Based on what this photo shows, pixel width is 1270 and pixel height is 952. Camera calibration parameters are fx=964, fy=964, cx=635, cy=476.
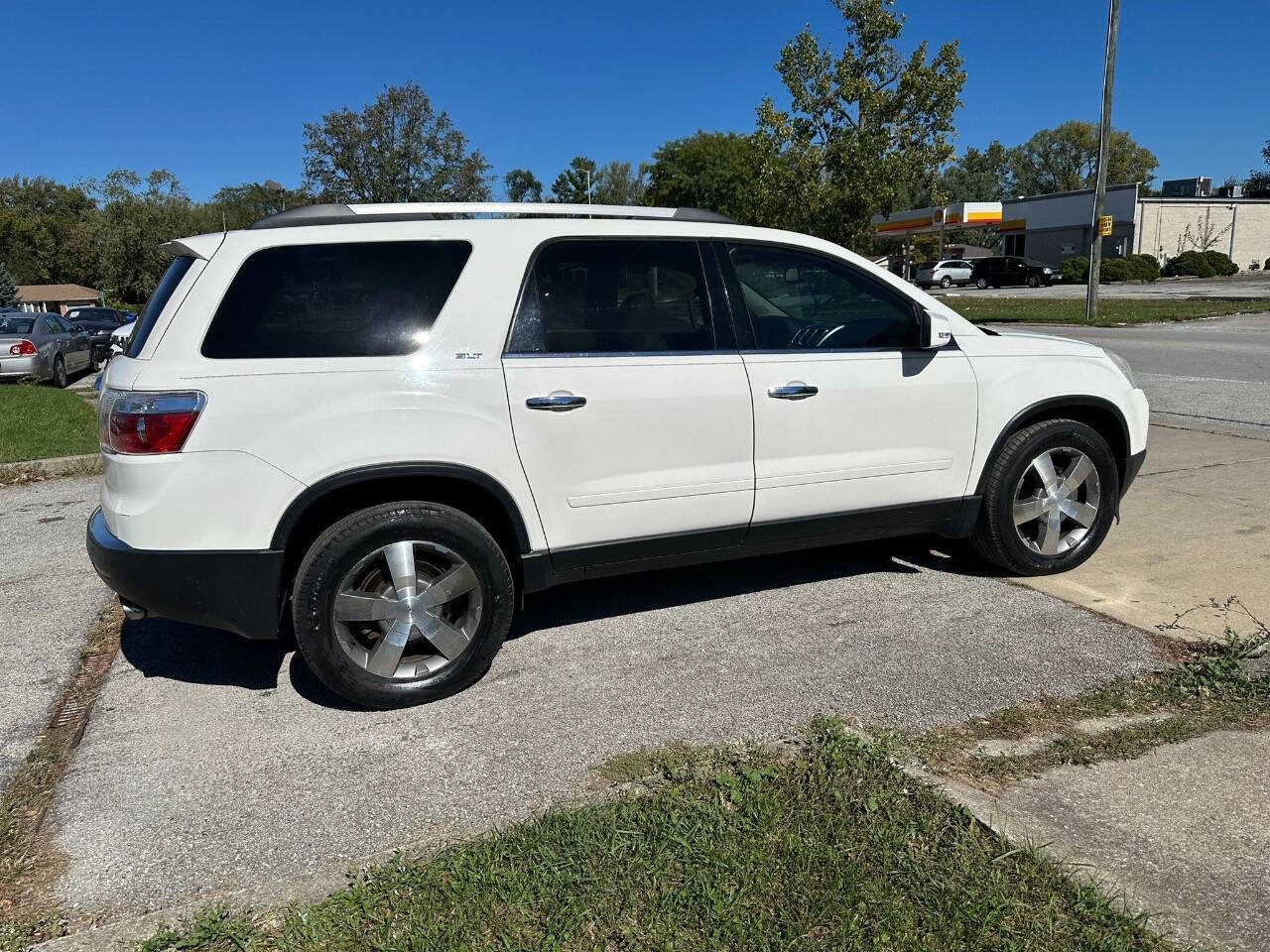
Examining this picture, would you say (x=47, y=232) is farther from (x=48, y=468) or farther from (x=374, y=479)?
(x=374, y=479)

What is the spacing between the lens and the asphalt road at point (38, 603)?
391cm

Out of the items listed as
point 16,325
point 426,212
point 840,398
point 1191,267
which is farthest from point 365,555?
point 1191,267

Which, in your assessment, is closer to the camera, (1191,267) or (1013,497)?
(1013,497)

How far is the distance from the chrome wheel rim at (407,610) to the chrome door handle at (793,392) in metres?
1.49

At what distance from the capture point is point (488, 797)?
3.11 meters

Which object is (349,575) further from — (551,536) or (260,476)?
(551,536)

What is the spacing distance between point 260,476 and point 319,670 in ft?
2.54

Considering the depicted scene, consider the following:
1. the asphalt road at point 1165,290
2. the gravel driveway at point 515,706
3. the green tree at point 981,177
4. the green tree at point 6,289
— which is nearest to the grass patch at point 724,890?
the gravel driveway at point 515,706

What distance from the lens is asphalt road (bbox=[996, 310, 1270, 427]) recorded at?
998 cm

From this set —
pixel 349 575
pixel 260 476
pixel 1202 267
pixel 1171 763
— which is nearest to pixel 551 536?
pixel 349 575

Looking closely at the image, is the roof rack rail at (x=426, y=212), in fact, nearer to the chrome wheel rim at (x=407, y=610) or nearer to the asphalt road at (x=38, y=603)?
the chrome wheel rim at (x=407, y=610)

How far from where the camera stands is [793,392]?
4211 mm

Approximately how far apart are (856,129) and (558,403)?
65.1 ft

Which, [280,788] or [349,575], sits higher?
[349,575]
